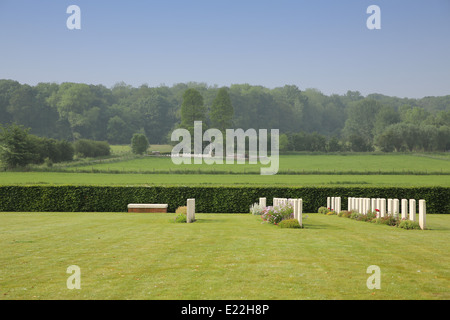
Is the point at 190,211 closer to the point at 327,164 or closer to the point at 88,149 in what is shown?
the point at 327,164

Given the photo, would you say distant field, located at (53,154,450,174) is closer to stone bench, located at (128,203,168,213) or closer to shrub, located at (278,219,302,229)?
stone bench, located at (128,203,168,213)

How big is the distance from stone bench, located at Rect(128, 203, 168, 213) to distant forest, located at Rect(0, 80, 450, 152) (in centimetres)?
7429

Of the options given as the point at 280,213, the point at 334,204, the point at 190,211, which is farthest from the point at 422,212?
the point at 334,204

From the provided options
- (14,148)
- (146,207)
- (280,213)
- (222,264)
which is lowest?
(146,207)

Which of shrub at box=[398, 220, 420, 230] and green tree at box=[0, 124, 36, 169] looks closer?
shrub at box=[398, 220, 420, 230]

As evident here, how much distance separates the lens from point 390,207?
837 inches

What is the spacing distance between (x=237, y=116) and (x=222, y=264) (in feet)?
402

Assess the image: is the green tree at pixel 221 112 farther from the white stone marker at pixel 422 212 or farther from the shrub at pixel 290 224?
the white stone marker at pixel 422 212

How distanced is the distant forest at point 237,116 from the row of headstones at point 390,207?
3034 inches

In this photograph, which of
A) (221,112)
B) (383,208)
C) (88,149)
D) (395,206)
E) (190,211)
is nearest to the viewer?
(395,206)

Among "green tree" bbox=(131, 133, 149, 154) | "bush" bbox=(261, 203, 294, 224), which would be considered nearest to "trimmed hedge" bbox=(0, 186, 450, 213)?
"bush" bbox=(261, 203, 294, 224)

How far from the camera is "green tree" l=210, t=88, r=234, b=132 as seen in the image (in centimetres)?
10850

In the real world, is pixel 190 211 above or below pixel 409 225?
above
